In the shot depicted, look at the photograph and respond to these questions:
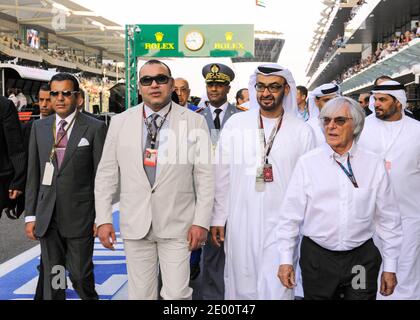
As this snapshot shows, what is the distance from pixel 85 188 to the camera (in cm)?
446

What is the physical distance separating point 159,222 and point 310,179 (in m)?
1.00

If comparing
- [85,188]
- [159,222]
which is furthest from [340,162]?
[85,188]

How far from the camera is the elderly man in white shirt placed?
3.26 metres

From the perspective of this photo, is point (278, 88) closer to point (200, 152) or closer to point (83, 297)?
point (200, 152)

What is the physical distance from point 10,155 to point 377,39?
3927 centimetres

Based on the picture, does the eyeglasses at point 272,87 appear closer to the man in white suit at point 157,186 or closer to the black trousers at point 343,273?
the man in white suit at point 157,186

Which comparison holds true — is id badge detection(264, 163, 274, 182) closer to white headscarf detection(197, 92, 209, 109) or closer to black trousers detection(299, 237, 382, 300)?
black trousers detection(299, 237, 382, 300)

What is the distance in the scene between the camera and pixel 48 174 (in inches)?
174

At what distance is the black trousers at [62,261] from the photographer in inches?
174

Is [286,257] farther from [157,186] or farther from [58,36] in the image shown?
[58,36]

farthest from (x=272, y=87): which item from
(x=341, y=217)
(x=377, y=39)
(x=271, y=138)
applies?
(x=377, y=39)

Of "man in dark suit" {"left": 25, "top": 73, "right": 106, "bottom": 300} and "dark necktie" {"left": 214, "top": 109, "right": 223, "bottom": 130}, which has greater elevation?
"dark necktie" {"left": 214, "top": 109, "right": 223, "bottom": 130}

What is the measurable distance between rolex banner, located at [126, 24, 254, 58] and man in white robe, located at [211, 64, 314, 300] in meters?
20.6

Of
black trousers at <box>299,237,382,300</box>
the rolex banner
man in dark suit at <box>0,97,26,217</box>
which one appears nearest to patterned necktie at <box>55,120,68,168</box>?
man in dark suit at <box>0,97,26,217</box>
